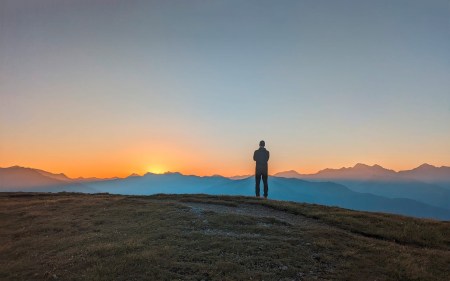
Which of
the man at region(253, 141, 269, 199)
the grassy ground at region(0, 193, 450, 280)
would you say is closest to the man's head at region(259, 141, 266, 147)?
the man at region(253, 141, 269, 199)

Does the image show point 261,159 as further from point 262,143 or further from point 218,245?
point 218,245

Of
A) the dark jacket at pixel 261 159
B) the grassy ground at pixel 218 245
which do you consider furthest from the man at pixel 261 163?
the grassy ground at pixel 218 245

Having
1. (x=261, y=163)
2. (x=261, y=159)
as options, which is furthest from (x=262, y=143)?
(x=261, y=163)

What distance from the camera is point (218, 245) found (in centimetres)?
1945

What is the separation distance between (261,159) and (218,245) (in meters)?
20.3

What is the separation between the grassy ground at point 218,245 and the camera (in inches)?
648

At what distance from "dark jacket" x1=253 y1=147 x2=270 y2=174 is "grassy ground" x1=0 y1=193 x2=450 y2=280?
24.6ft

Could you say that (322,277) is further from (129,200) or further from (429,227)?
(129,200)

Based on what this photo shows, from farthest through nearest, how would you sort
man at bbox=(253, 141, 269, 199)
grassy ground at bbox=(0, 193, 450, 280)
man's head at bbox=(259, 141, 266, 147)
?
man's head at bbox=(259, 141, 266, 147)
man at bbox=(253, 141, 269, 199)
grassy ground at bbox=(0, 193, 450, 280)

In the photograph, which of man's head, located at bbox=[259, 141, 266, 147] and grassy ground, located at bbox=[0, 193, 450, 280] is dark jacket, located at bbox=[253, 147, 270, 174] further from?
grassy ground, located at bbox=[0, 193, 450, 280]

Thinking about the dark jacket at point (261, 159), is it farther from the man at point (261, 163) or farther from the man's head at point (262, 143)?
the man's head at point (262, 143)

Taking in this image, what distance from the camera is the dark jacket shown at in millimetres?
38875

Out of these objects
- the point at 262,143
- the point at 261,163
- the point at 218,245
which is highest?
the point at 262,143

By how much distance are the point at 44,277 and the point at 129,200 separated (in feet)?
61.0
